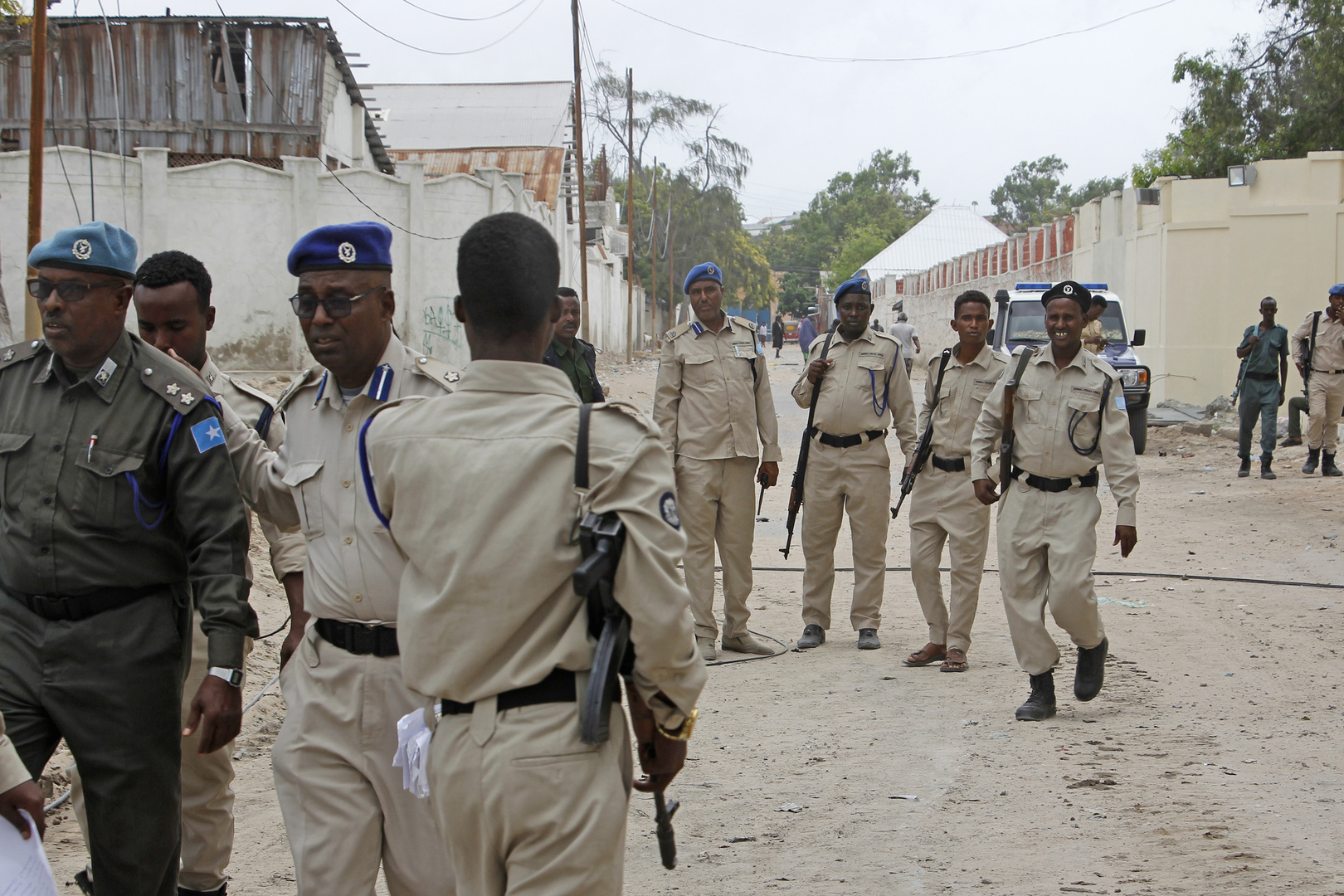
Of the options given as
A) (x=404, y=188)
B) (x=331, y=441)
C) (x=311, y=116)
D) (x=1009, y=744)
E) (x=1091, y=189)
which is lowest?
(x=1009, y=744)

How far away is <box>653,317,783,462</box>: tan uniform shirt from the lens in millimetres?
7332

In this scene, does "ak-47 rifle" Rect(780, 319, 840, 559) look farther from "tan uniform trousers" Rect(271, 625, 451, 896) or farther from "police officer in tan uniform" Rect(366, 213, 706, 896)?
"police officer in tan uniform" Rect(366, 213, 706, 896)

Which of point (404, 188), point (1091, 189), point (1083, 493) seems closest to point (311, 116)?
point (404, 188)

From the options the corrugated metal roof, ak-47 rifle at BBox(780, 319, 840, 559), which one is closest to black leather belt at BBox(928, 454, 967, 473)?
ak-47 rifle at BBox(780, 319, 840, 559)

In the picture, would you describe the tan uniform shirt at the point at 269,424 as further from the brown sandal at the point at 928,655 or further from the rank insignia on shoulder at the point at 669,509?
the brown sandal at the point at 928,655

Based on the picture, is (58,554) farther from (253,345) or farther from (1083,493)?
(253,345)

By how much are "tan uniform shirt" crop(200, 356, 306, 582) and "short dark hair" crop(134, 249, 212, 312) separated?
25 centimetres

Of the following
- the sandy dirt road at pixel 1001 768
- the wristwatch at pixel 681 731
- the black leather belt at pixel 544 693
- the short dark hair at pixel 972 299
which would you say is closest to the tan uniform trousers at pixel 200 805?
the sandy dirt road at pixel 1001 768

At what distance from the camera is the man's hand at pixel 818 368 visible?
743 centimetres

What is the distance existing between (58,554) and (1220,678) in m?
5.66

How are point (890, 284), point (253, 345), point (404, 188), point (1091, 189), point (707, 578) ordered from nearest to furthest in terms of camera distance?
1. point (707, 578)
2. point (253, 345)
3. point (404, 188)
4. point (890, 284)
5. point (1091, 189)

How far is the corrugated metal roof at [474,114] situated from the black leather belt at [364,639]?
146 ft

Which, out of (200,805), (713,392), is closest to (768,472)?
(713,392)

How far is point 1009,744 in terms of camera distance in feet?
17.8
